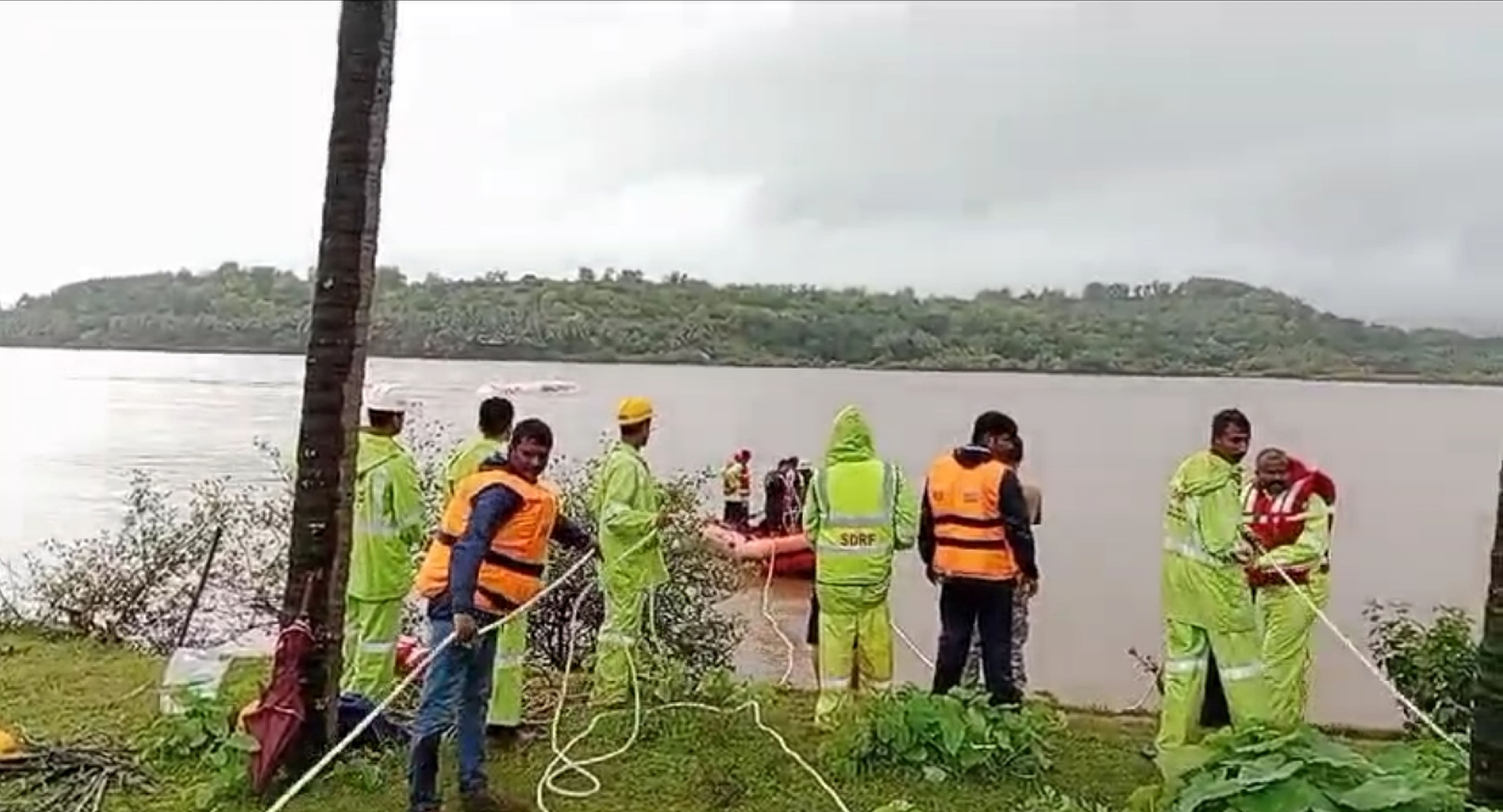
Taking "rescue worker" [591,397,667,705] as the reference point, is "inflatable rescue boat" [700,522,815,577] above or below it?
below

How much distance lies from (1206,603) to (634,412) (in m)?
2.74

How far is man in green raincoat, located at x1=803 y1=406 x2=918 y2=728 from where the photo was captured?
25.4 ft

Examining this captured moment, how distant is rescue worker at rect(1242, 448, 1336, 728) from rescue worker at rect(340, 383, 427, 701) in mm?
4019

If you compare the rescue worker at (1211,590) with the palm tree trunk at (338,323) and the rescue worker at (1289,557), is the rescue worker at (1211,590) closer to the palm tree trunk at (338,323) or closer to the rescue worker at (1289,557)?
the rescue worker at (1289,557)

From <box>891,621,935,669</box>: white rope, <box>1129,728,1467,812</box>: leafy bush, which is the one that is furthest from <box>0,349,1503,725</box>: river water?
<box>1129,728,1467,812</box>: leafy bush

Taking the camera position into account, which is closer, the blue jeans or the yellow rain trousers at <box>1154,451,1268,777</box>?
the blue jeans

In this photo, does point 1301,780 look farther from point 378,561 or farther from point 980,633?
point 378,561

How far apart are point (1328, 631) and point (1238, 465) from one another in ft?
33.1

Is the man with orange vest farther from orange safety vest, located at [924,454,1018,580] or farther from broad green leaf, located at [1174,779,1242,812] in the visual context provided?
broad green leaf, located at [1174,779,1242,812]

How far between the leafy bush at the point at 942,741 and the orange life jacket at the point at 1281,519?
1.66 metres

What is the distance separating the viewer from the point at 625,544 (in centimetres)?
776

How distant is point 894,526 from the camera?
307 inches

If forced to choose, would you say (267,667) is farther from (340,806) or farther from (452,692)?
(452,692)

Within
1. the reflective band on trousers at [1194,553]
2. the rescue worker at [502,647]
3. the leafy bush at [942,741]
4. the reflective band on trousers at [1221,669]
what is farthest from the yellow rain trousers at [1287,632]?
the rescue worker at [502,647]
